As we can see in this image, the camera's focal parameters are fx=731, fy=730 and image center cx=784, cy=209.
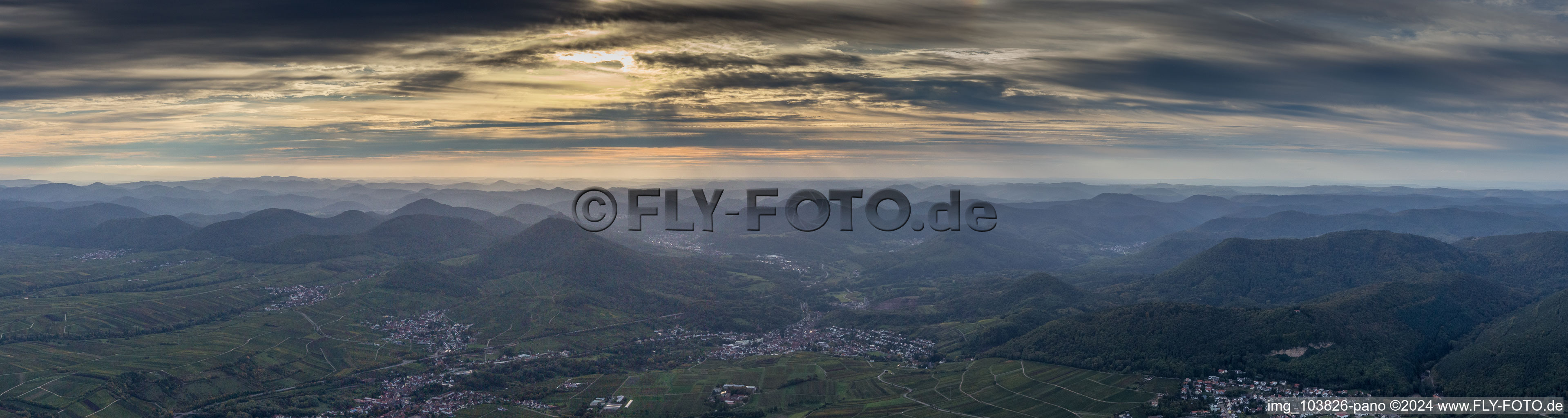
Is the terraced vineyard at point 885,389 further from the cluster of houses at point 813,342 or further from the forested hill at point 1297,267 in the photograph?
the forested hill at point 1297,267

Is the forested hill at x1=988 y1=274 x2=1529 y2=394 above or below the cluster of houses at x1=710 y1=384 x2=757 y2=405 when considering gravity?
above

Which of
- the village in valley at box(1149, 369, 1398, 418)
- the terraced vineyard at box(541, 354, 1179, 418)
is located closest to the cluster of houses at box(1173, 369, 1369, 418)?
the village in valley at box(1149, 369, 1398, 418)

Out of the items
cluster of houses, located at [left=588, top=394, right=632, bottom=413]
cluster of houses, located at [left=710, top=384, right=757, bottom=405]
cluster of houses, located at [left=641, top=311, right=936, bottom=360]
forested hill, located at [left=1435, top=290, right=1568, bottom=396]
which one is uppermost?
forested hill, located at [left=1435, top=290, right=1568, bottom=396]

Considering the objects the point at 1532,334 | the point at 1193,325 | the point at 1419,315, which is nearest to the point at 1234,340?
the point at 1193,325

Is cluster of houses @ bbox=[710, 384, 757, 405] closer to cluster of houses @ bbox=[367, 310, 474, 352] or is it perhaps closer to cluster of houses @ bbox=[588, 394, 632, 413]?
cluster of houses @ bbox=[588, 394, 632, 413]

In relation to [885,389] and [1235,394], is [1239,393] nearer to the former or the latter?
[1235,394]

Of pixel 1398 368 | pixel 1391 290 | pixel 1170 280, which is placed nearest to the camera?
pixel 1398 368

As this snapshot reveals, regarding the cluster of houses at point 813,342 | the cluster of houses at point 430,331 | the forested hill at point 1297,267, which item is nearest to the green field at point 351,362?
the cluster of houses at point 430,331

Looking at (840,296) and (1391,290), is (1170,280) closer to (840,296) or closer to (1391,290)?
(1391,290)

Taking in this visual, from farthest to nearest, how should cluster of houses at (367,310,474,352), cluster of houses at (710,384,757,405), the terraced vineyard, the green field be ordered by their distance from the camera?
cluster of houses at (367,310,474,352) → cluster of houses at (710,384,757,405) → the green field → the terraced vineyard
